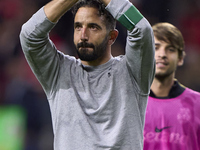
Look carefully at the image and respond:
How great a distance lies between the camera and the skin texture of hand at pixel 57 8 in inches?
94.8

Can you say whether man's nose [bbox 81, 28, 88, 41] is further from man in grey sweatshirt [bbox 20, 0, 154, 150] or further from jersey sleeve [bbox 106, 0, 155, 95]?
jersey sleeve [bbox 106, 0, 155, 95]

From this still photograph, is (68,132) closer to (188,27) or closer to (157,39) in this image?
(157,39)

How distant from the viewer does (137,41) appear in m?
2.45

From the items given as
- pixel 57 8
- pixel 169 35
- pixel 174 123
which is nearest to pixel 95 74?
pixel 57 8

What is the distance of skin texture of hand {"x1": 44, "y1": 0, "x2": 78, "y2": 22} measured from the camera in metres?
2.41

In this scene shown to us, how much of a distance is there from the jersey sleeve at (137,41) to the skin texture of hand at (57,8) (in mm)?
199

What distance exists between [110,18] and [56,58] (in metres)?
0.37

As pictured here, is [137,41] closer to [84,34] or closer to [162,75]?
[84,34]

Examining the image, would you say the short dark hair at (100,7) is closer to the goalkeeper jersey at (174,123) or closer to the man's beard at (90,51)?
the man's beard at (90,51)

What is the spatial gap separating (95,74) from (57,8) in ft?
1.45

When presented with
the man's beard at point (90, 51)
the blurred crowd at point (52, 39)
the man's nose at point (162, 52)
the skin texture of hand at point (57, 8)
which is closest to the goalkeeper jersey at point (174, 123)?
the man's nose at point (162, 52)

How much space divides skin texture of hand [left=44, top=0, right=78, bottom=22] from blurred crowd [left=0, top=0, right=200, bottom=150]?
139 inches

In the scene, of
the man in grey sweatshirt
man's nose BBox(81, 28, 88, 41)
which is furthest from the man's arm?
man's nose BBox(81, 28, 88, 41)

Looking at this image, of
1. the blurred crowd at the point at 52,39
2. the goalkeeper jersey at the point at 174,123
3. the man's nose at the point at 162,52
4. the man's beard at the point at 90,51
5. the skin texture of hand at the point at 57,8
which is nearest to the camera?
the skin texture of hand at the point at 57,8
